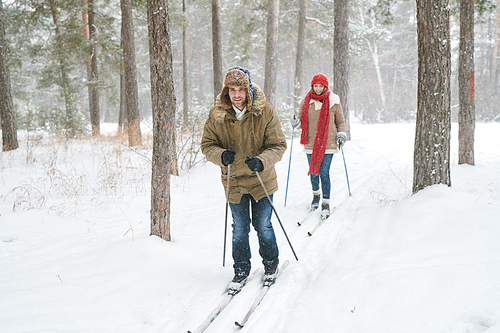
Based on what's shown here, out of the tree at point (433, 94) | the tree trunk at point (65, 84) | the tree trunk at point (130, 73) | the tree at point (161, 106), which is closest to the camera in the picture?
the tree at point (161, 106)

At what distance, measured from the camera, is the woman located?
5.01 m

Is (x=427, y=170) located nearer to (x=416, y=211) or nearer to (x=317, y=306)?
(x=416, y=211)

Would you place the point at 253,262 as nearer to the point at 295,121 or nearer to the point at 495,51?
the point at 295,121

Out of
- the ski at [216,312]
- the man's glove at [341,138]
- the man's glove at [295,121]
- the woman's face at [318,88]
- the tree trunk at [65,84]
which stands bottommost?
the ski at [216,312]

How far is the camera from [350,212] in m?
5.19

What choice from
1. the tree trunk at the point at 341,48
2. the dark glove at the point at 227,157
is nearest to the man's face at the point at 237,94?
the dark glove at the point at 227,157

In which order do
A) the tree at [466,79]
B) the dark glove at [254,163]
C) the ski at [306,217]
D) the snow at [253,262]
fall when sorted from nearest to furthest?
the snow at [253,262]
the dark glove at [254,163]
the ski at [306,217]
the tree at [466,79]

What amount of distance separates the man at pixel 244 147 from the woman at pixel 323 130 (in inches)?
83.9

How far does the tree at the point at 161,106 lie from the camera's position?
3.56 meters

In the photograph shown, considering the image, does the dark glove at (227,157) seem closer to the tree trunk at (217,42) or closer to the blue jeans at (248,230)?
the blue jeans at (248,230)

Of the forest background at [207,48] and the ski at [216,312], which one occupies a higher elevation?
the forest background at [207,48]

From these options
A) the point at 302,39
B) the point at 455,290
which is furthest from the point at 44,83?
the point at 455,290

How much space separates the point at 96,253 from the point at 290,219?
9.29 feet

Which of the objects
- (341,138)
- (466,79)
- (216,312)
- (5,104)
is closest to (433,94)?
(341,138)
